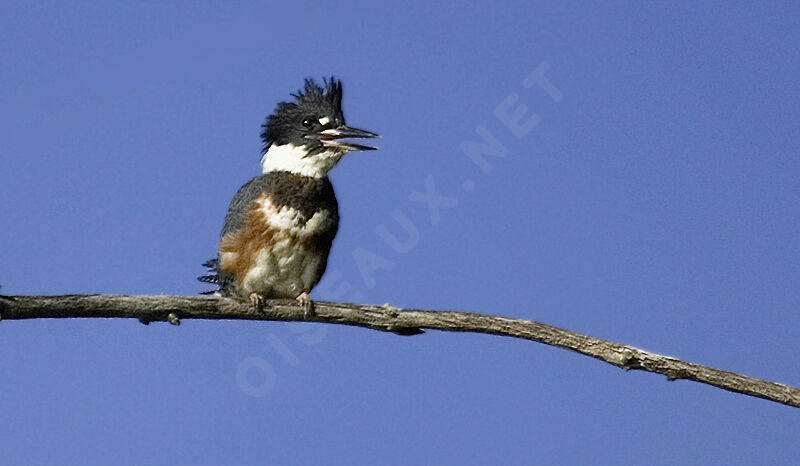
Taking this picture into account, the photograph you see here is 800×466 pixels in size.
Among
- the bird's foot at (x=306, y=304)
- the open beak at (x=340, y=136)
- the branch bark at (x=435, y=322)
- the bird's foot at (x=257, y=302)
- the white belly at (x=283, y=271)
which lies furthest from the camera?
the open beak at (x=340, y=136)

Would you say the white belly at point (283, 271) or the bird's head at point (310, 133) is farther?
the bird's head at point (310, 133)

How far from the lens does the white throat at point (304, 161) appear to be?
512 cm

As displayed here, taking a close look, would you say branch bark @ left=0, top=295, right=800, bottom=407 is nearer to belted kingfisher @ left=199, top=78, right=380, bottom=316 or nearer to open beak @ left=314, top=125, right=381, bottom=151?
belted kingfisher @ left=199, top=78, right=380, bottom=316

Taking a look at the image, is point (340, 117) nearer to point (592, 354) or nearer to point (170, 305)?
point (170, 305)

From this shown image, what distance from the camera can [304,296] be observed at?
15.8ft

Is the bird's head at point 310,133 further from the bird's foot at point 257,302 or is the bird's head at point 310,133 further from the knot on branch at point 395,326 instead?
the knot on branch at point 395,326

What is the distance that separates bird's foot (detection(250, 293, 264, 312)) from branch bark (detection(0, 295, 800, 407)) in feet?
1.19

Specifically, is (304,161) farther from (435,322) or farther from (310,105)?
(435,322)

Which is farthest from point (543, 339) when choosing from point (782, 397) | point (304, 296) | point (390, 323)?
point (304, 296)

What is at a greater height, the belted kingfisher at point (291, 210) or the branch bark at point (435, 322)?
the belted kingfisher at point (291, 210)

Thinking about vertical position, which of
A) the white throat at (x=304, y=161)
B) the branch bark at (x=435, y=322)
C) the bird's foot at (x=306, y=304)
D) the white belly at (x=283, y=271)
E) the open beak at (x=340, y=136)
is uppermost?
the open beak at (x=340, y=136)

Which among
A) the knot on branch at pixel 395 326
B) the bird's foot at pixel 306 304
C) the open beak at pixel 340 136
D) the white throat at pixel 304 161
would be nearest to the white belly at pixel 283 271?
the bird's foot at pixel 306 304

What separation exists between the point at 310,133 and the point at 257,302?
1.00m

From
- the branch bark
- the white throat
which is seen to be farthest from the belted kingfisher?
the branch bark
